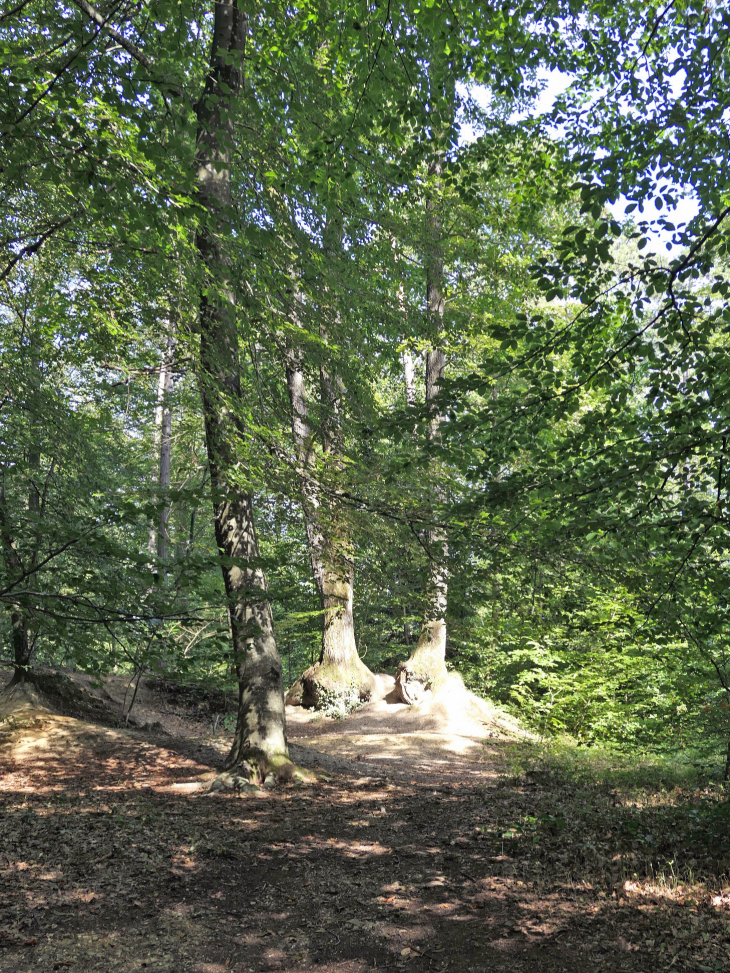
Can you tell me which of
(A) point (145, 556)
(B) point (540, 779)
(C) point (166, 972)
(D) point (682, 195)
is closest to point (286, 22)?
(D) point (682, 195)

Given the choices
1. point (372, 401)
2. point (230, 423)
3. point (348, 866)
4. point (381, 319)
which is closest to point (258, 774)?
point (348, 866)

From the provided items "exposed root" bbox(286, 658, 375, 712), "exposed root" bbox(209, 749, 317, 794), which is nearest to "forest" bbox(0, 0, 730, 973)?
"exposed root" bbox(209, 749, 317, 794)

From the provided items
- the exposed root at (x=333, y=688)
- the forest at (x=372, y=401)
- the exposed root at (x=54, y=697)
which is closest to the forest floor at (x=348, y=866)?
the forest at (x=372, y=401)

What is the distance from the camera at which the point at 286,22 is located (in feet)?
26.5

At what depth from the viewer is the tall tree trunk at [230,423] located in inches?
281

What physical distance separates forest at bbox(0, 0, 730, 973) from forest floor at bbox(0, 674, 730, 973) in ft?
0.23

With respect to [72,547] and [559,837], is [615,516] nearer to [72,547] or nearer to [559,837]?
[559,837]

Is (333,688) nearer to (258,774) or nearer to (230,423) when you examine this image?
(258,774)

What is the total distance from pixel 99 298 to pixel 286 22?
4146 millimetres

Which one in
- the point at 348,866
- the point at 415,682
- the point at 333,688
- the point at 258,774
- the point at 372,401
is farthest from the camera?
the point at 333,688

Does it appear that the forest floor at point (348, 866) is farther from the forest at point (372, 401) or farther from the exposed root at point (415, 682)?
the exposed root at point (415, 682)

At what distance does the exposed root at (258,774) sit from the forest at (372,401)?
30 millimetres

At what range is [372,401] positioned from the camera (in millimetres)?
8805

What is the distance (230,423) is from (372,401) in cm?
224
